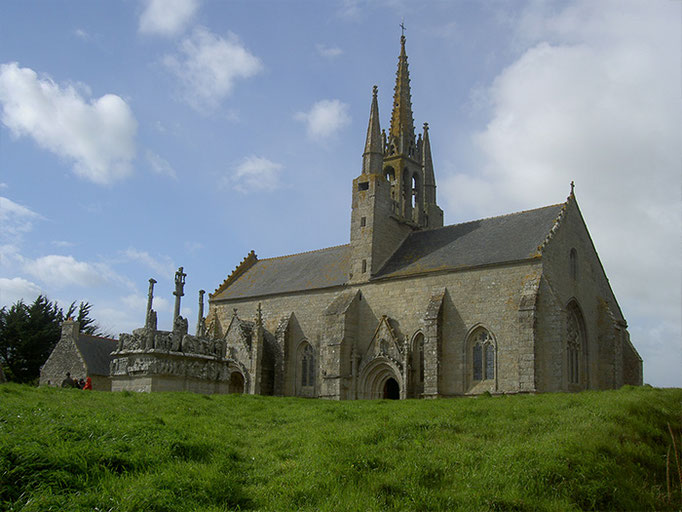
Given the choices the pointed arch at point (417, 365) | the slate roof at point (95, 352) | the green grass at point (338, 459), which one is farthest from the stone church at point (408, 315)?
the green grass at point (338, 459)

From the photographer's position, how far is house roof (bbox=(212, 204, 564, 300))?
30750 mm

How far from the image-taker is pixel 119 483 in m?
9.27

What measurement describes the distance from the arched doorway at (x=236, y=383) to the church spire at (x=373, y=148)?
1394 cm

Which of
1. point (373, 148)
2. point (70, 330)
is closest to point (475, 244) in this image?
point (373, 148)

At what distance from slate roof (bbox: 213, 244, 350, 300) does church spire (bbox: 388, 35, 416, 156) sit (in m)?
7.14

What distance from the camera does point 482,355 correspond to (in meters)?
29.4

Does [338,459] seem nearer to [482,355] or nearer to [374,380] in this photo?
[482,355]

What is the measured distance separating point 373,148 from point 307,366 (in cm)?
1302

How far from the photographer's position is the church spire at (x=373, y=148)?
37781mm

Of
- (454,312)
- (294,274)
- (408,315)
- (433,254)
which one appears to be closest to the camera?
(454,312)

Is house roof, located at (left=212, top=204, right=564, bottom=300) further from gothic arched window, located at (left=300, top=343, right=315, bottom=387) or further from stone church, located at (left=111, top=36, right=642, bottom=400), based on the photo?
gothic arched window, located at (left=300, top=343, right=315, bottom=387)

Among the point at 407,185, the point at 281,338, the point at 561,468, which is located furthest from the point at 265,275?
the point at 561,468

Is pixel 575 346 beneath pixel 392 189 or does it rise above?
beneath

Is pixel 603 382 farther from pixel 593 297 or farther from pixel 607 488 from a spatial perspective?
pixel 607 488
